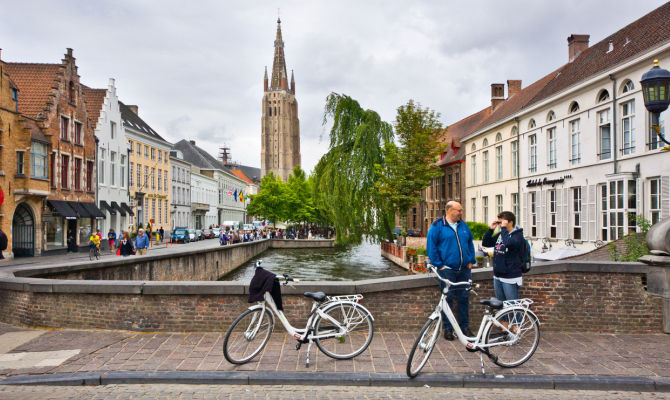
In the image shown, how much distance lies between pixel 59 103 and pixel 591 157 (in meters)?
30.3

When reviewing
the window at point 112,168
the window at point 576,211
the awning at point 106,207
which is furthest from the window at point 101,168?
the window at point 576,211

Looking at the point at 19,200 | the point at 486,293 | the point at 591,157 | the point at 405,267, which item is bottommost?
the point at 405,267

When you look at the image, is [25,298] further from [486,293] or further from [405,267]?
[405,267]

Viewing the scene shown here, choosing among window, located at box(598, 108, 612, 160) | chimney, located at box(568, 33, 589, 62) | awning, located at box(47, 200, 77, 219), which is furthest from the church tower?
window, located at box(598, 108, 612, 160)

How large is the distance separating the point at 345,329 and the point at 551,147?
24.9m

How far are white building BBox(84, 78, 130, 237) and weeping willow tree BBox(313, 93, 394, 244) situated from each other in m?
16.5

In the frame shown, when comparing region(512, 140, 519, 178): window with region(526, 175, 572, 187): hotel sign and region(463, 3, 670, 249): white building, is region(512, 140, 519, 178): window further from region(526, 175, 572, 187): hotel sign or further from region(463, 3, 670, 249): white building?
region(526, 175, 572, 187): hotel sign

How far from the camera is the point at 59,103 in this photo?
107ft

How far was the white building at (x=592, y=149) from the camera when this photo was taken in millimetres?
19844

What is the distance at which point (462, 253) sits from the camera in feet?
22.3

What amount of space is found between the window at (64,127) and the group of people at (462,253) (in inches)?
1270

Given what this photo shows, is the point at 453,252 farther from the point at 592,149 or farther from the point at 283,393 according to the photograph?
the point at 592,149

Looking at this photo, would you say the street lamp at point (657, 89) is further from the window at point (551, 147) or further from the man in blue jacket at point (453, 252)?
the window at point (551, 147)

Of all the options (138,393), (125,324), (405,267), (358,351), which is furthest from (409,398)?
(405,267)
